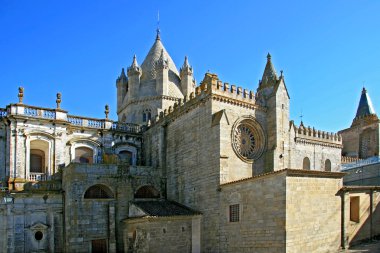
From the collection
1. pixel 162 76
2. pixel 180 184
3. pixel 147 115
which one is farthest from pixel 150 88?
pixel 180 184

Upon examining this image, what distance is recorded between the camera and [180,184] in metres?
24.1

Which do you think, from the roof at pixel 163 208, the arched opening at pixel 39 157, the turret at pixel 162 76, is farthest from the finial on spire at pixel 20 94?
the turret at pixel 162 76

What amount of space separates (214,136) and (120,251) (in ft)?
32.2

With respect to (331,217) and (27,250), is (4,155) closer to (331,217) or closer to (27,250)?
(27,250)

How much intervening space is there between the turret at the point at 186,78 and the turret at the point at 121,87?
19.9ft

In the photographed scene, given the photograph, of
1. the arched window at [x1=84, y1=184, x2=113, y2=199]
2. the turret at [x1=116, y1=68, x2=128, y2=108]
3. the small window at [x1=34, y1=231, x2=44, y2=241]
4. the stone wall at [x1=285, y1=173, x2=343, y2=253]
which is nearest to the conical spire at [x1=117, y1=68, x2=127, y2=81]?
the turret at [x1=116, y1=68, x2=128, y2=108]

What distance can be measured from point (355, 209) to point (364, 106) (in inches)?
919

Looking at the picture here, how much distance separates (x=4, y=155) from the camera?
24.6m

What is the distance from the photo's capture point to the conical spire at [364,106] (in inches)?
1529

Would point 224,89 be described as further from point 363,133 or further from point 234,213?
point 363,133

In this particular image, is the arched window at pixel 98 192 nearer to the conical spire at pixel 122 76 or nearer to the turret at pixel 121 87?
the turret at pixel 121 87

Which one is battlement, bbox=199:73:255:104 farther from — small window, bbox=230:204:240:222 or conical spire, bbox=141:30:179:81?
conical spire, bbox=141:30:179:81

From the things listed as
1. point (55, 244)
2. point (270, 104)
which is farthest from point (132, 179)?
point (270, 104)

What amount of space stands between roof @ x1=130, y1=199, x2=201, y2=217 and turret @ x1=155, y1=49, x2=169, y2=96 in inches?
496
